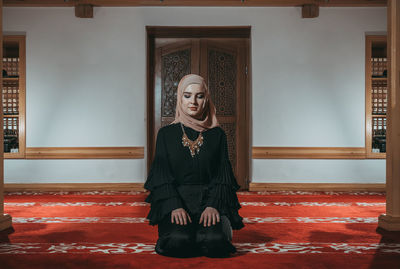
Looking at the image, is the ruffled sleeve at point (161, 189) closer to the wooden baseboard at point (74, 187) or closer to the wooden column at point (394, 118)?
the wooden column at point (394, 118)

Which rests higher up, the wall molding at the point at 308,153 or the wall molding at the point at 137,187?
the wall molding at the point at 308,153

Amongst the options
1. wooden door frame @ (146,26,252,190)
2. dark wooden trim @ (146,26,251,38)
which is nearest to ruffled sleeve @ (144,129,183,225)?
wooden door frame @ (146,26,252,190)

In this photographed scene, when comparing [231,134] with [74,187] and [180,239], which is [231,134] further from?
[180,239]

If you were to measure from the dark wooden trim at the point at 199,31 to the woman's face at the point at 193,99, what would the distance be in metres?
3.82

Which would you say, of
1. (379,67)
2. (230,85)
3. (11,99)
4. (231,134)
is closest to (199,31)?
(230,85)

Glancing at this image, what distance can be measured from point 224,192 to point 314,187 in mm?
3888

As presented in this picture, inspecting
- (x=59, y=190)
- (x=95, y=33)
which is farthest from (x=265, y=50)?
(x=59, y=190)

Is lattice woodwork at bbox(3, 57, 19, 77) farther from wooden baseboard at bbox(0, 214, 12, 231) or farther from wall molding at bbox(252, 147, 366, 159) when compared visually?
wall molding at bbox(252, 147, 366, 159)

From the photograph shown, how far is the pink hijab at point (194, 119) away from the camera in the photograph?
2.45 meters

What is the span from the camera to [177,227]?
233 centimetres

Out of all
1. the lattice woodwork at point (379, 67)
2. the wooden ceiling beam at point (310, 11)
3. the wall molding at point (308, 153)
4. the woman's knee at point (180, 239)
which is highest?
the wooden ceiling beam at point (310, 11)

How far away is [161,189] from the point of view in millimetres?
2383

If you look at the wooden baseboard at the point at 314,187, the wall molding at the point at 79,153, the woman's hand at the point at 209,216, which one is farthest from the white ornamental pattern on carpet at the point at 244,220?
the wall molding at the point at 79,153

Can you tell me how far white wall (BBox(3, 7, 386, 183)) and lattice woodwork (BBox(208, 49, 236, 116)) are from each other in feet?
1.17
